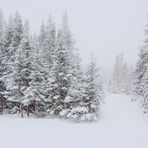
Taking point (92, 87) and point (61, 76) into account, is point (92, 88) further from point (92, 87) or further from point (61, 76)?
point (61, 76)

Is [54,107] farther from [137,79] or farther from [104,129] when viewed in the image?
[137,79]

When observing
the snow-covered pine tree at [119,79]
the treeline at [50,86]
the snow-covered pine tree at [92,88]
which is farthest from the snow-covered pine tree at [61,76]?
the snow-covered pine tree at [119,79]

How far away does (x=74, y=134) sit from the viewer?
19.0m

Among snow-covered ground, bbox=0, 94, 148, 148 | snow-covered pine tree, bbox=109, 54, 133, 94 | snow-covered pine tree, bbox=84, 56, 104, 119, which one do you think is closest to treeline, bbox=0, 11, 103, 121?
snow-covered pine tree, bbox=84, 56, 104, 119

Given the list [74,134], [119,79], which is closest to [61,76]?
[74,134]

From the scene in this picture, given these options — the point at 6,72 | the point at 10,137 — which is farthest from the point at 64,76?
the point at 10,137

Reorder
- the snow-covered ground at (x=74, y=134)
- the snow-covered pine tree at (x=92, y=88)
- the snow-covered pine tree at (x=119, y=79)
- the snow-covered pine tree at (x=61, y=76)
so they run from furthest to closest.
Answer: the snow-covered pine tree at (x=119, y=79) → the snow-covered pine tree at (x=61, y=76) → the snow-covered pine tree at (x=92, y=88) → the snow-covered ground at (x=74, y=134)

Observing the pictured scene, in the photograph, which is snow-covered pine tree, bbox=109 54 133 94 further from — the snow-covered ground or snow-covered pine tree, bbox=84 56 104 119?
the snow-covered ground

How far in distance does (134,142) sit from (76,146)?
13.9 feet

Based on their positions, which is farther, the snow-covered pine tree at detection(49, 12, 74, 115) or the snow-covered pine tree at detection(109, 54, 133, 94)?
the snow-covered pine tree at detection(109, 54, 133, 94)

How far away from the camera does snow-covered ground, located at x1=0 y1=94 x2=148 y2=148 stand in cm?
1644

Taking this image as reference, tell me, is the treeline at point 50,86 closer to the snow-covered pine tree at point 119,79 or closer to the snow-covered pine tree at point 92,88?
the snow-covered pine tree at point 92,88

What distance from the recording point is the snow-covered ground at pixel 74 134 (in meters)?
16.4

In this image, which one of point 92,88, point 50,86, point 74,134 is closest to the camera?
point 74,134
